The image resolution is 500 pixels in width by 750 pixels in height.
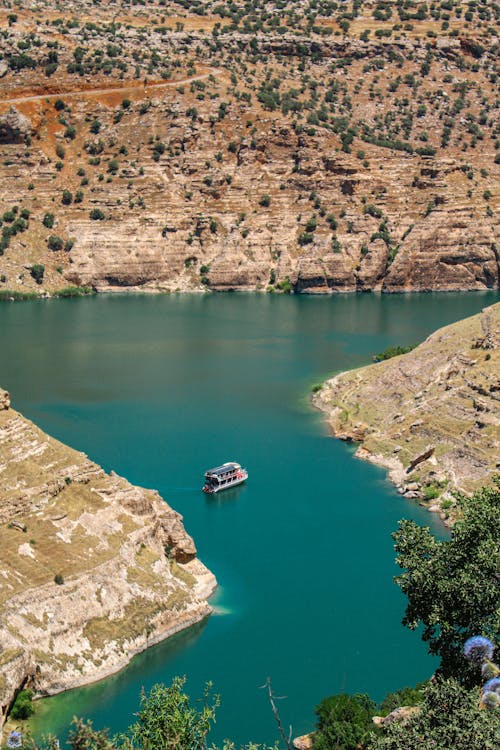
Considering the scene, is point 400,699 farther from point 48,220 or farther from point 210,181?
point 210,181

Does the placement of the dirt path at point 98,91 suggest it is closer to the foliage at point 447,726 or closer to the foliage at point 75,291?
the foliage at point 75,291

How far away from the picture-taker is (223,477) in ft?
201

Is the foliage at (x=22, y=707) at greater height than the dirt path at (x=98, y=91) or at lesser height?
lesser

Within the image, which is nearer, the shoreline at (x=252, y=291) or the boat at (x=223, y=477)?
the boat at (x=223, y=477)

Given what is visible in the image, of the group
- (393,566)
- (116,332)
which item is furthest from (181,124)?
(393,566)

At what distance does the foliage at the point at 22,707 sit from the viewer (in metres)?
35.3

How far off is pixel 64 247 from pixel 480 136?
7794 cm

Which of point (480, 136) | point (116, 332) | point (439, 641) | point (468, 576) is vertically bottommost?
point (116, 332)

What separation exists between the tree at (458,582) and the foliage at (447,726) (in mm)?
3898

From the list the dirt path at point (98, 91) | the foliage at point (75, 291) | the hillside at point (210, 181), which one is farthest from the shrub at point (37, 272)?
the dirt path at point (98, 91)

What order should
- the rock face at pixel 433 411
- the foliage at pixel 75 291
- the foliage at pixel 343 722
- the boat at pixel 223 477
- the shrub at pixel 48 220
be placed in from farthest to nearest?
the shrub at pixel 48 220, the foliage at pixel 75 291, the boat at pixel 223 477, the rock face at pixel 433 411, the foliage at pixel 343 722

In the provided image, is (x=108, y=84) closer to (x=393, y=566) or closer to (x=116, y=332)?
(x=116, y=332)

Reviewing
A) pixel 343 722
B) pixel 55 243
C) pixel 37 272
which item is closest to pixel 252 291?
pixel 55 243

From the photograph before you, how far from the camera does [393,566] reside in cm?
5025
